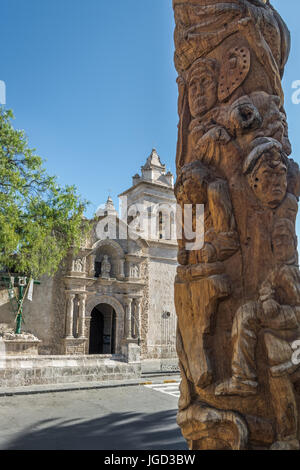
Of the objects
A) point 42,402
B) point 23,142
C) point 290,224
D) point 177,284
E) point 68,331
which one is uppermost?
point 23,142

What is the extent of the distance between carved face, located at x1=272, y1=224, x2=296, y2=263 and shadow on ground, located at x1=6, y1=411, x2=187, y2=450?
3483mm

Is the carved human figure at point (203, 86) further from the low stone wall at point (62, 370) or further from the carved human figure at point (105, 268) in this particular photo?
the carved human figure at point (105, 268)

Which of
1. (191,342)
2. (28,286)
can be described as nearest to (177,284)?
(191,342)

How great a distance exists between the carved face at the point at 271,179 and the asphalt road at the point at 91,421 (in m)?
3.74

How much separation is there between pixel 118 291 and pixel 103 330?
2909 millimetres

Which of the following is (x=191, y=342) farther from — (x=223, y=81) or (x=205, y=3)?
(x=205, y=3)

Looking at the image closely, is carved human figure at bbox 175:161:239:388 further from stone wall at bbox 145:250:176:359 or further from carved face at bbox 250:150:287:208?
stone wall at bbox 145:250:176:359

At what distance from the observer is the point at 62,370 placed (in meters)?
10.0

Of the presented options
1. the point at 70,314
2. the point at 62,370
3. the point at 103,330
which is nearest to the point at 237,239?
the point at 62,370

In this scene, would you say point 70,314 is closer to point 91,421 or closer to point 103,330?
point 103,330

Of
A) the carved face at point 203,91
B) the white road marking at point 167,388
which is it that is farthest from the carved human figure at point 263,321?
→ the white road marking at point 167,388

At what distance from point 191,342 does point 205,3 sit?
2.98 m

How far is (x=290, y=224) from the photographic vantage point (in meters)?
2.65

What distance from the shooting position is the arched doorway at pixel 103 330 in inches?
760
